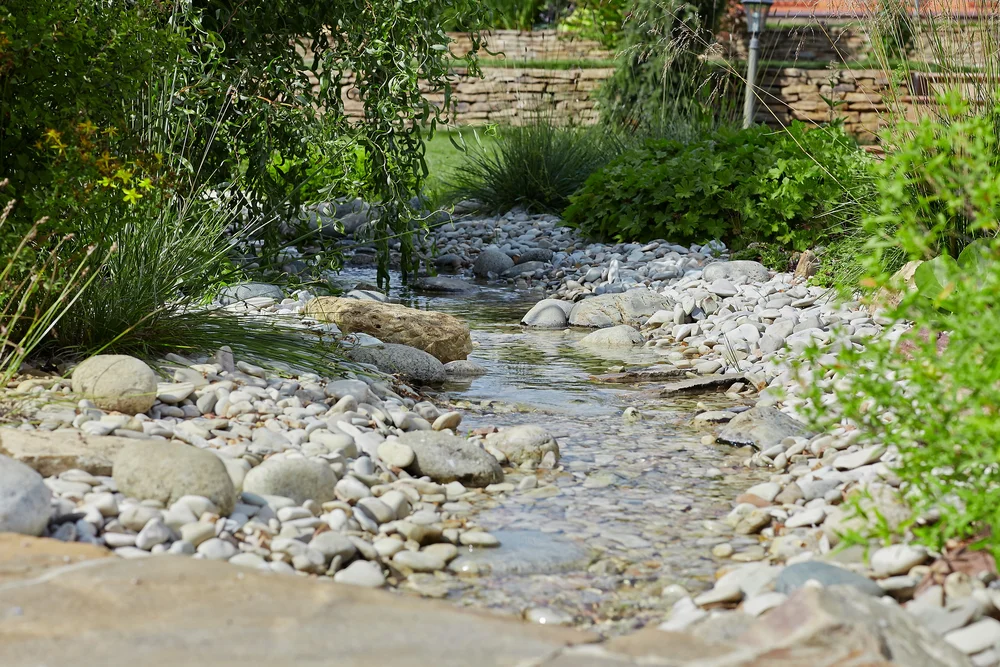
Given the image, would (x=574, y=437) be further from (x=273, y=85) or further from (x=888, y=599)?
(x=273, y=85)

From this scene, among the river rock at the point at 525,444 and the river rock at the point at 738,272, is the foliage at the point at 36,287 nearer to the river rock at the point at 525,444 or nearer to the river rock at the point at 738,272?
the river rock at the point at 525,444

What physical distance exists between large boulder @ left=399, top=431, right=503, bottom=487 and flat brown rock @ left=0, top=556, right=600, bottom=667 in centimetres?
110

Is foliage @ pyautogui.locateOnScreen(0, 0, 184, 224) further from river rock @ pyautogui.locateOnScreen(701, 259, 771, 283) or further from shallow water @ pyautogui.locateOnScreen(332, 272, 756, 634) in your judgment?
river rock @ pyautogui.locateOnScreen(701, 259, 771, 283)

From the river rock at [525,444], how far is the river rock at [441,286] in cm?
363

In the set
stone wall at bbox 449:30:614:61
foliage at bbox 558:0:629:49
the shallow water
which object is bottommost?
the shallow water

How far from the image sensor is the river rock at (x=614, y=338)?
18.9ft

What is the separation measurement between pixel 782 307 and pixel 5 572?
178 inches

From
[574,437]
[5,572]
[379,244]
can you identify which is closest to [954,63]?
[574,437]

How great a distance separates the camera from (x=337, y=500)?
304 centimetres

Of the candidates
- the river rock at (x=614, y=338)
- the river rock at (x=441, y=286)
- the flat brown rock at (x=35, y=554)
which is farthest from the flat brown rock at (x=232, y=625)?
the river rock at (x=441, y=286)

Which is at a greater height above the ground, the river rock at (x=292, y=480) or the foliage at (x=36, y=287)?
the foliage at (x=36, y=287)

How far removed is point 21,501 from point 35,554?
7.2 inches

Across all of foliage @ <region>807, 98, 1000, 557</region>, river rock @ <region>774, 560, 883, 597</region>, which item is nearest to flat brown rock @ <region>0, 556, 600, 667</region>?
river rock @ <region>774, 560, 883, 597</region>

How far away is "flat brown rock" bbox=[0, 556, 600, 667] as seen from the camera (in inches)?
73.4
